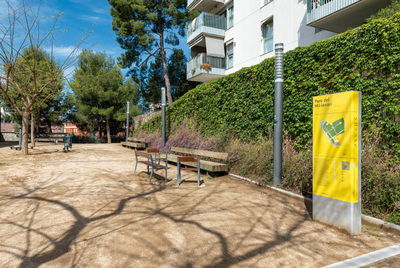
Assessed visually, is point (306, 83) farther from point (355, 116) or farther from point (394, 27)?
point (355, 116)

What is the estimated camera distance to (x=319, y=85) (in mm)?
6516

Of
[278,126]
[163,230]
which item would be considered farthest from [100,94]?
[163,230]

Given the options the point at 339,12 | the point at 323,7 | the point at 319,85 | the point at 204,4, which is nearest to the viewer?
the point at 319,85

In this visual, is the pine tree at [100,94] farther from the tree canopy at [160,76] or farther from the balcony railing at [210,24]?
the balcony railing at [210,24]

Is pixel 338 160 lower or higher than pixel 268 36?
lower

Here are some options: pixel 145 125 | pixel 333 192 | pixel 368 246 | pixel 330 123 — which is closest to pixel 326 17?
pixel 330 123

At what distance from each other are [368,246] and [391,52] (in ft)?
12.4

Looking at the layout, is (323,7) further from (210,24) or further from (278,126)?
(210,24)

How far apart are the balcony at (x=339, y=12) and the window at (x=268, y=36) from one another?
3.64 metres

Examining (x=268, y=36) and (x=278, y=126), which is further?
(x=268, y=36)

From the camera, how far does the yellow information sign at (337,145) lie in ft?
12.3

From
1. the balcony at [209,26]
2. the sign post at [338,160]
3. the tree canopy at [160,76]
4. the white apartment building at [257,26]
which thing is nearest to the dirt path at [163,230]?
the sign post at [338,160]

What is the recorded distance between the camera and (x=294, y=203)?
17.2ft

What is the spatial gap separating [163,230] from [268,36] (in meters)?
13.7
